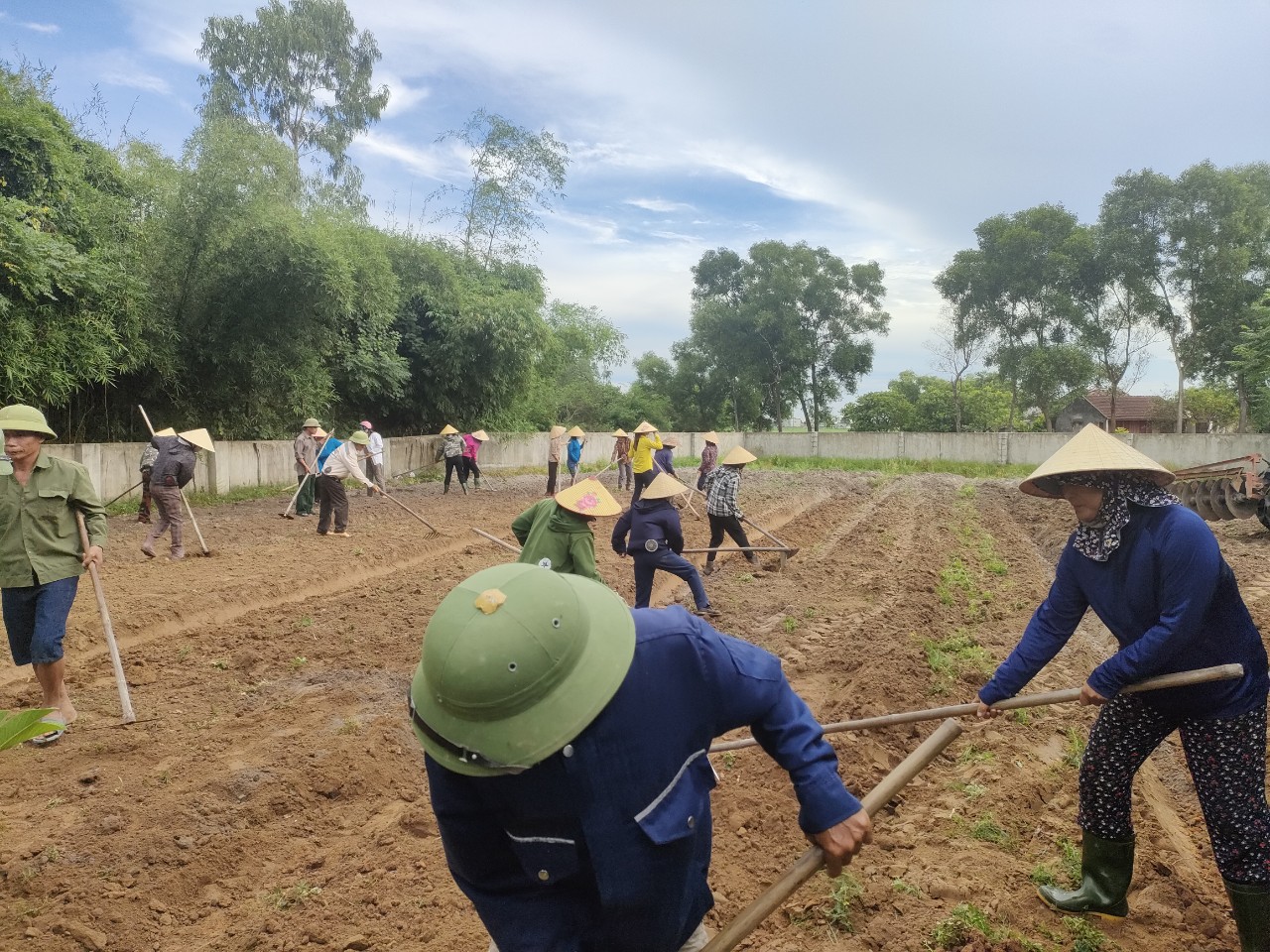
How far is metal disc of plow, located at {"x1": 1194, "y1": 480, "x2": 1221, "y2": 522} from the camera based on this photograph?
46.4ft

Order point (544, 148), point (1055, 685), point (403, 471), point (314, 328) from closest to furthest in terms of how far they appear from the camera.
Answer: point (1055, 685) < point (314, 328) < point (403, 471) < point (544, 148)

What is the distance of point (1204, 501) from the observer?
14.3 metres

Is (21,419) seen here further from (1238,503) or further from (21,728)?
(1238,503)

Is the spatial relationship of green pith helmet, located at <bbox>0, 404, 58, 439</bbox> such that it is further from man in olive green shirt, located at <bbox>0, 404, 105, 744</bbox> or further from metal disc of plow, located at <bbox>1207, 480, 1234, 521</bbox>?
metal disc of plow, located at <bbox>1207, 480, 1234, 521</bbox>

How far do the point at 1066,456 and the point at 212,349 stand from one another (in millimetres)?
17454

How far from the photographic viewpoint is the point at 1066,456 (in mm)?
3023

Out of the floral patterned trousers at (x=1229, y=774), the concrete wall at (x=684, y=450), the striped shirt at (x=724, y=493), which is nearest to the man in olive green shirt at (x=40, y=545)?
the floral patterned trousers at (x=1229, y=774)

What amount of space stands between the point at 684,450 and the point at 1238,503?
2760 cm

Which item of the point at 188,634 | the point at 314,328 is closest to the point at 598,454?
the point at 314,328

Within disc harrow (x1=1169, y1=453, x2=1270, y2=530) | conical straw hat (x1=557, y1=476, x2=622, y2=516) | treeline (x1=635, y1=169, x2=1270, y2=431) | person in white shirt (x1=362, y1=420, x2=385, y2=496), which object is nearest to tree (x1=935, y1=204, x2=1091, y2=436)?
treeline (x1=635, y1=169, x2=1270, y2=431)

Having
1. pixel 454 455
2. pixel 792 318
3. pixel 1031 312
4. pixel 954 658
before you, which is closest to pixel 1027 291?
pixel 1031 312

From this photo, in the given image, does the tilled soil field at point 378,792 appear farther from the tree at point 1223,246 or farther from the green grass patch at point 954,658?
the tree at point 1223,246

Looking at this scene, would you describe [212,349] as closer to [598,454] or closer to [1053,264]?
[598,454]

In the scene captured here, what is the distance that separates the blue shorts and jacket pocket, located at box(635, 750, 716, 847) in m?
4.56
